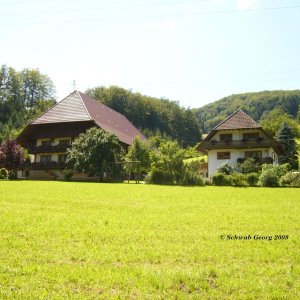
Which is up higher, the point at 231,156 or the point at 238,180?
the point at 231,156

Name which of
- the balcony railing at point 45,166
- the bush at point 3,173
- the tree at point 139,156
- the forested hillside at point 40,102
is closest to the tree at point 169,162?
the tree at point 139,156

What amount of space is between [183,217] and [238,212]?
2.42 metres

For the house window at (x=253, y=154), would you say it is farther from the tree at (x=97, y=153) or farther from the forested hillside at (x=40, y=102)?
the forested hillside at (x=40, y=102)

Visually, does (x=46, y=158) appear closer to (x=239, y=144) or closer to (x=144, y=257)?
(x=239, y=144)

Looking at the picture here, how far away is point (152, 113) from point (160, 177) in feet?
219

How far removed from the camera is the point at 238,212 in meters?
12.4

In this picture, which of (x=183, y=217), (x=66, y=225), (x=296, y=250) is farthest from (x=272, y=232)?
(x=66, y=225)

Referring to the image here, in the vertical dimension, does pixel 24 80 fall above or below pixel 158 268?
above

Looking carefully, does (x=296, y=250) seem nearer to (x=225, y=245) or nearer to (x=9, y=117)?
(x=225, y=245)

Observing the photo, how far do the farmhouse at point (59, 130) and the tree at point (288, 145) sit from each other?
25.2m

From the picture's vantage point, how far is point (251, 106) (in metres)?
159

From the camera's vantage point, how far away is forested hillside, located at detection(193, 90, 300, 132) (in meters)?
145

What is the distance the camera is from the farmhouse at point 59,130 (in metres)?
45.6

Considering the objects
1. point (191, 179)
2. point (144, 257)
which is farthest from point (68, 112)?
point (144, 257)
